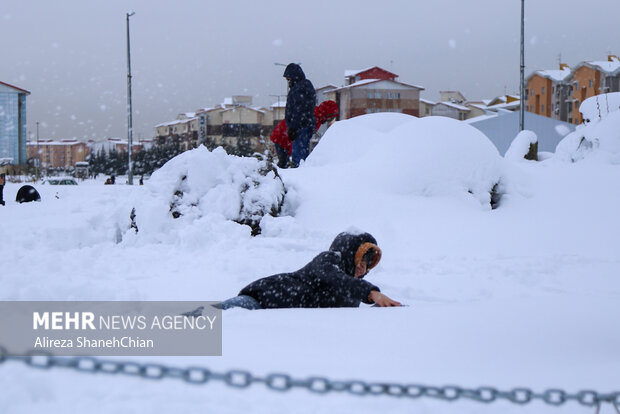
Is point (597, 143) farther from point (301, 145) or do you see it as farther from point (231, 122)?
point (231, 122)

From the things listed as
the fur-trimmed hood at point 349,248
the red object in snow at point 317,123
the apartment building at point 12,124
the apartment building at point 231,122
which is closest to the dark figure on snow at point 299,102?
the red object in snow at point 317,123

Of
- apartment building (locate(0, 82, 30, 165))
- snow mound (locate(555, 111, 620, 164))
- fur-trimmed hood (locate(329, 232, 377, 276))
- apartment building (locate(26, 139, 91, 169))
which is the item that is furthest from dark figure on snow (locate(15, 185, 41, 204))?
apartment building (locate(26, 139, 91, 169))

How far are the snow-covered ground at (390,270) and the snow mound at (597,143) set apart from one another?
42mm

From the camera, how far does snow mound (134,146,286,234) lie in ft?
22.9

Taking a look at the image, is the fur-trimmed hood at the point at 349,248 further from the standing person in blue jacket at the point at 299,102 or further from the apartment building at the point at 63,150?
the apartment building at the point at 63,150

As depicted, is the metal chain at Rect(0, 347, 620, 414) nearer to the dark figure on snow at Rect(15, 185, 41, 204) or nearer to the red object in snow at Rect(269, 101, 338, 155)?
the red object in snow at Rect(269, 101, 338, 155)

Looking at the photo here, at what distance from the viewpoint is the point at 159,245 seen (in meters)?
6.44

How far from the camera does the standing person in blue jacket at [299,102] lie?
10047mm

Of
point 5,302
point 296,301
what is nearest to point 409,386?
point 296,301

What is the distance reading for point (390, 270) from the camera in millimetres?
5598

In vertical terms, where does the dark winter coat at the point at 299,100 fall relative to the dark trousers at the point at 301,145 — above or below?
above

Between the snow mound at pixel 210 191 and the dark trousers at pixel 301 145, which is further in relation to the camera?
the dark trousers at pixel 301 145

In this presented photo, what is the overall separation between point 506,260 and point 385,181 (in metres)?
2.48

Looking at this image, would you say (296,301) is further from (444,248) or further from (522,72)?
(522,72)
